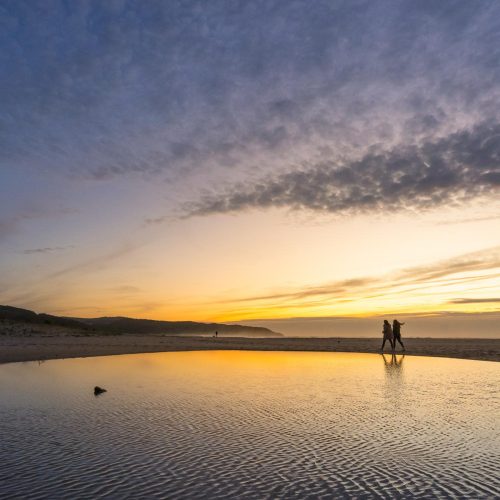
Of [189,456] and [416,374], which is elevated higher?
[416,374]

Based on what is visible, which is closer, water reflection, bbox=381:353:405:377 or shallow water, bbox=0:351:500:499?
shallow water, bbox=0:351:500:499

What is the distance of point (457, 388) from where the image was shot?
20422mm

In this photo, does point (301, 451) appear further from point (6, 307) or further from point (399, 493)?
point (6, 307)

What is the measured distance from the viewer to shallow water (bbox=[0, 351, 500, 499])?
866 cm

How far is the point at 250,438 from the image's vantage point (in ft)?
39.4

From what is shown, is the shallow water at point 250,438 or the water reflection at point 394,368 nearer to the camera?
the shallow water at point 250,438

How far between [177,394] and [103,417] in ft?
15.6

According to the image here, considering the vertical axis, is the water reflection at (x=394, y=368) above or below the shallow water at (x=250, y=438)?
above

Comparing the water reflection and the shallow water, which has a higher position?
the water reflection

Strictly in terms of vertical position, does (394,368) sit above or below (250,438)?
above

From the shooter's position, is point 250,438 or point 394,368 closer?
point 250,438

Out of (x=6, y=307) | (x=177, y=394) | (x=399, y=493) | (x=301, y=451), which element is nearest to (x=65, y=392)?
(x=177, y=394)

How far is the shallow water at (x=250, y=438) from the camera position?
8656 millimetres

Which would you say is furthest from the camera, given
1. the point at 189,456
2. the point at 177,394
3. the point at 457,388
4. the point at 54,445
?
the point at 457,388
